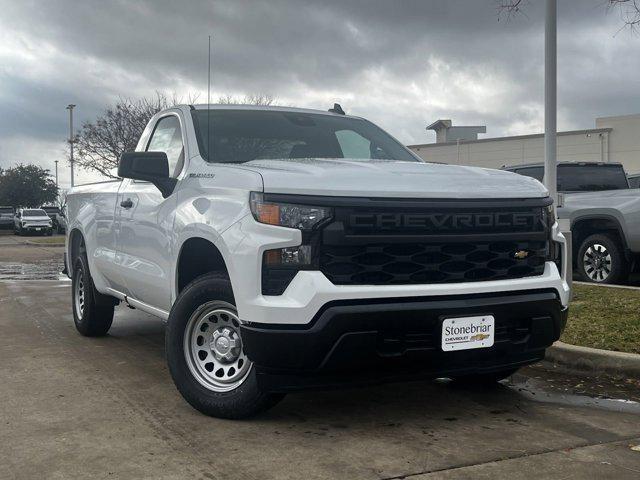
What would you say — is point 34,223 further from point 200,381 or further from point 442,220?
point 442,220

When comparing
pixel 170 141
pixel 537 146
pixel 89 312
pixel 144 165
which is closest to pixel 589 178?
pixel 170 141

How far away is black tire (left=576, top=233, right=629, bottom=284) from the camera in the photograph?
959cm

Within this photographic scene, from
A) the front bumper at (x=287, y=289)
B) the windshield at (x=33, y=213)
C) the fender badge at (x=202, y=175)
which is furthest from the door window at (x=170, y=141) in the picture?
the windshield at (x=33, y=213)

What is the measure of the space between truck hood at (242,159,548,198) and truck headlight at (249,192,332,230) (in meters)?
0.08

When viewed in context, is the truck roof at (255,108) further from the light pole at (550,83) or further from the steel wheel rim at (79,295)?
the light pole at (550,83)

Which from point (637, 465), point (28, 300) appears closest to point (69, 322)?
point (28, 300)

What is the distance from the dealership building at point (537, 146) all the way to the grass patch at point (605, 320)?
24.1 meters

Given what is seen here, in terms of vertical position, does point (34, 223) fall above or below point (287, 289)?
above

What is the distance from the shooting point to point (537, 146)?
34.2 meters

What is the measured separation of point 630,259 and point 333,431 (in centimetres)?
683

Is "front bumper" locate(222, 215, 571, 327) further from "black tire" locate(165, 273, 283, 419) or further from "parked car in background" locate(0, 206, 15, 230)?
"parked car in background" locate(0, 206, 15, 230)

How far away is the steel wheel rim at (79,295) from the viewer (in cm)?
710

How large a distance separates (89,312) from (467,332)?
417 centimetres

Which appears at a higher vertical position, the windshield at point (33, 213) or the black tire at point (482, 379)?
the windshield at point (33, 213)
